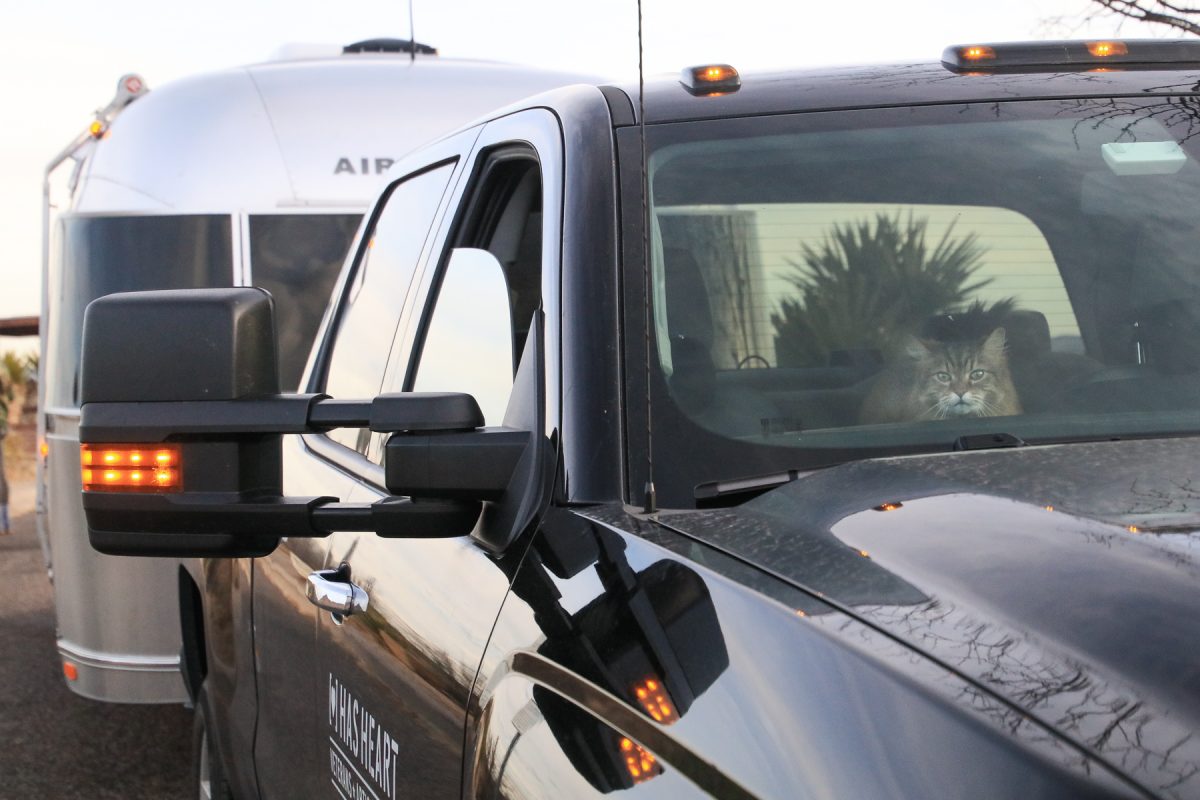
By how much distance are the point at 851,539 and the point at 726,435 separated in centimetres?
52

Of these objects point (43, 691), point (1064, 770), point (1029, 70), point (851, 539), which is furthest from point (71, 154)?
point (1064, 770)

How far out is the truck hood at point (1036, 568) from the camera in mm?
1268

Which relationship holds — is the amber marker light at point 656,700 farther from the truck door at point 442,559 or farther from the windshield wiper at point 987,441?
the windshield wiper at point 987,441

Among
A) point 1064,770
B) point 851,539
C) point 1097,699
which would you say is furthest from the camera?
point 851,539

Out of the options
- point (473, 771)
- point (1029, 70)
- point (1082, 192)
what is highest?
point (1029, 70)

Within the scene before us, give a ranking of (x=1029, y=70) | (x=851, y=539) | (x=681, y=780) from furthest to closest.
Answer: (x=1029, y=70)
(x=851, y=539)
(x=681, y=780)

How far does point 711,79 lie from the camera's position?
8.63ft

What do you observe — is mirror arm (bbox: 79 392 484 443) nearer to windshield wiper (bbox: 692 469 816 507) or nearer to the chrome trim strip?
windshield wiper (bbox: 692 469 816 507)

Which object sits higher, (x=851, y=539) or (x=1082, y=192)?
(x=1082, y=192)

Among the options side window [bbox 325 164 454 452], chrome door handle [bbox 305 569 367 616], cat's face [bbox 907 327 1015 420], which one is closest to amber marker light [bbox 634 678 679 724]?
cat's face [bbox 907 327 1015 420]

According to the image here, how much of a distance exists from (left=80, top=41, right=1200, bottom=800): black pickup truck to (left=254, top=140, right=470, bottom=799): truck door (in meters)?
0.07

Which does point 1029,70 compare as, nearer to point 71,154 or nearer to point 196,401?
point 196,401

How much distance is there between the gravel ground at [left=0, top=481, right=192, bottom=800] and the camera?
6.78 meters

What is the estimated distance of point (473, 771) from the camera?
2.05 metres
